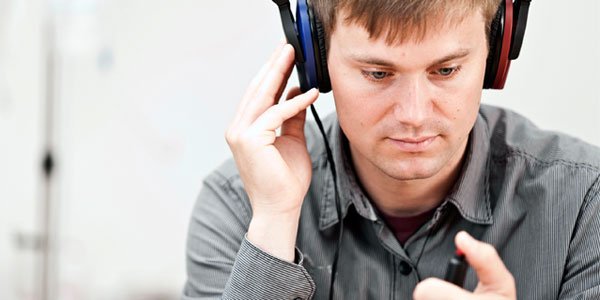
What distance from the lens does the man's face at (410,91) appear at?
1160 millimetres

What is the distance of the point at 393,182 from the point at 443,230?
12 centimetres

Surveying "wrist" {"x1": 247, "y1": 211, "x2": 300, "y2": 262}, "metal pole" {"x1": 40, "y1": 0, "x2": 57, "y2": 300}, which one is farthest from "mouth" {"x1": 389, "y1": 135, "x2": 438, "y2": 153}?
"metal pole" {"x1": 40, "y1": 0, "x2": 57, "y2": 300}

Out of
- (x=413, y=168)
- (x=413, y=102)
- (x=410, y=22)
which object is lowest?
(x=413, y=168)

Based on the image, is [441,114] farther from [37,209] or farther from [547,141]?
[37,209]

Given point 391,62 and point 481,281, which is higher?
point 391,62

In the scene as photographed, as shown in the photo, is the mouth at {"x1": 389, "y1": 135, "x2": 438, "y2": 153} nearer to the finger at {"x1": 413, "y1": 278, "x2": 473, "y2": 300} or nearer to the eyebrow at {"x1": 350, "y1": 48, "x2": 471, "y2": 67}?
the eyebrow at {"x1": 350, "y1": 48, "x2": 471, "y2": 67}

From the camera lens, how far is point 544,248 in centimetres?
128

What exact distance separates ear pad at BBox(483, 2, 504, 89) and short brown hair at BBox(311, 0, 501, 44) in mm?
26

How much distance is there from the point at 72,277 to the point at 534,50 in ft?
5.59

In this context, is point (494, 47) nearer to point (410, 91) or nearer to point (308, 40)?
point (410, 91)

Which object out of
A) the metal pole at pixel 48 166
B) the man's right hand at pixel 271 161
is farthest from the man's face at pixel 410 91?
the metal pole at pixel 48 166

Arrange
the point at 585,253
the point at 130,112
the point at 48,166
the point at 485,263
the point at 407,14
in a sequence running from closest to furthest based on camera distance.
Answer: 1. the point at 485,263
2. the point at 407,14
3. the point at 585,253
4. the point at 130,112
5. the point at 48,166

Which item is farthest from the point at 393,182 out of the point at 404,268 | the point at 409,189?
the point at 404,268

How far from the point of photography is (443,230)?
137cm
